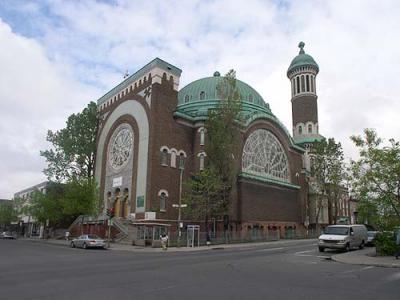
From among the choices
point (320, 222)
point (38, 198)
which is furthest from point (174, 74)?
point (320, 222)

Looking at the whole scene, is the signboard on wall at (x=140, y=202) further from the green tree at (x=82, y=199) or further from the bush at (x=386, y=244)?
the bush at (x=386, y=244)

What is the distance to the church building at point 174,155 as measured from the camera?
1655 inches

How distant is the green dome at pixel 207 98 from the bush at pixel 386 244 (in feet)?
104

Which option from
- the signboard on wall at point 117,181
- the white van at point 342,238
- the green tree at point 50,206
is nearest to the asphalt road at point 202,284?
the white van at point 342,238

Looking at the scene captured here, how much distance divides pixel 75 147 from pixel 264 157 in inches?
1007

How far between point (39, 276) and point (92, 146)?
42297 millimetres

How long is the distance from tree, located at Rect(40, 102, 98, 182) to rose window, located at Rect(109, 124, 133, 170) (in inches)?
182

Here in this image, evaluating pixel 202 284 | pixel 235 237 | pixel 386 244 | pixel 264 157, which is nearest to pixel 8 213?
pixel 264 157

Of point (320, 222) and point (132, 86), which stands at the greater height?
point (132, 86)

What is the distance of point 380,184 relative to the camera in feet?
69.8

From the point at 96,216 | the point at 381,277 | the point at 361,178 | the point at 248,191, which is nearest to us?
the point at 381,277

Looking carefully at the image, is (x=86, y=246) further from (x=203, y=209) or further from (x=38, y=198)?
(x=38, y=198)

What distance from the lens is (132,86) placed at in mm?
48250

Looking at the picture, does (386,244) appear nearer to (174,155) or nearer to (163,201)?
(163,201)
